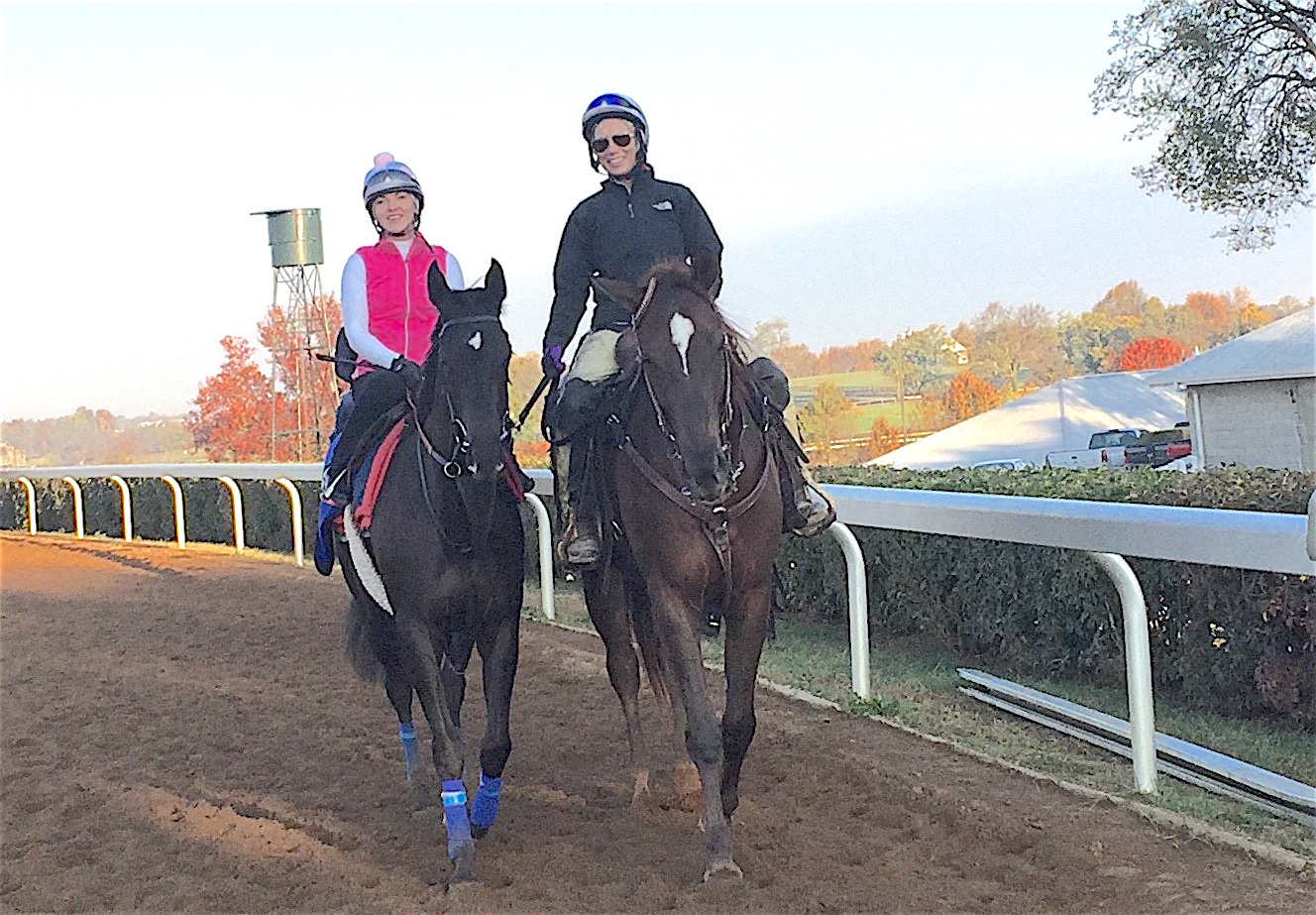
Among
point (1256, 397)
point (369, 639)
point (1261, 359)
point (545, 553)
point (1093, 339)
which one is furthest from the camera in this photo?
point (1093, 339)

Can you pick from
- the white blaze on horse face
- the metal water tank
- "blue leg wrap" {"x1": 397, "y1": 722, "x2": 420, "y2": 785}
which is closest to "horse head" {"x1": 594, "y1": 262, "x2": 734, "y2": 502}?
the white blaze on horse face

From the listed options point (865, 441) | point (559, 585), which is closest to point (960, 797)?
point (559, 585)

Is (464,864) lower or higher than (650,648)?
lower

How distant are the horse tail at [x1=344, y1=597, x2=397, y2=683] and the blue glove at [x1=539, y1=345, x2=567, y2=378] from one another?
47.6 inches

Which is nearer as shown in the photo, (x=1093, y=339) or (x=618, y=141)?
(x=618, y=141)

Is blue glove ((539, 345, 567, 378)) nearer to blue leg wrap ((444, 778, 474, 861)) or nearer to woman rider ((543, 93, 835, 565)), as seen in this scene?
woman rider ((543, 93, 835, 565))

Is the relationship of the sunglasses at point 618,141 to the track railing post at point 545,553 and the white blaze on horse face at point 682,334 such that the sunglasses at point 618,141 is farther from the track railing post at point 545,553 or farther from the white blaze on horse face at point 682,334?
the track railing post at point 545,553

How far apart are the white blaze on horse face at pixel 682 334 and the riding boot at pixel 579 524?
0.92 metres

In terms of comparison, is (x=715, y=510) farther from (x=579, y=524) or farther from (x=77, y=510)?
(x=77, y=510)

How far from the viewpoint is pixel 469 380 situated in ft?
14.5

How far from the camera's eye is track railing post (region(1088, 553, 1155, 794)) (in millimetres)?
4664

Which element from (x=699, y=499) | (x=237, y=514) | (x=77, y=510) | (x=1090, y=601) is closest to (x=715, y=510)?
(x=699, y=499)

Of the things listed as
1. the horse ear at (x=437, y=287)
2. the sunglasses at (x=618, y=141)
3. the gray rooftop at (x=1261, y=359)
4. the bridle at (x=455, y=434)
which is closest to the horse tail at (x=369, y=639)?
the bridle at (x=455, y=434)

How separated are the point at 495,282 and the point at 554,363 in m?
0.89
